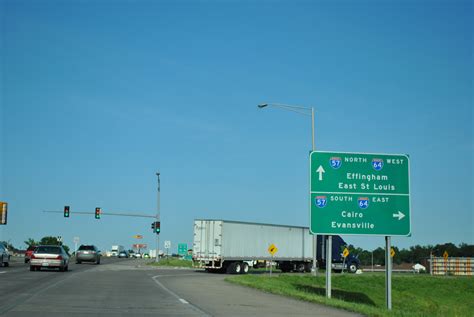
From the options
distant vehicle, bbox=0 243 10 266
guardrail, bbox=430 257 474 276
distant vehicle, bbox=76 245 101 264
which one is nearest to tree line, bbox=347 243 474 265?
guardrail, bbox=430 257 474 276

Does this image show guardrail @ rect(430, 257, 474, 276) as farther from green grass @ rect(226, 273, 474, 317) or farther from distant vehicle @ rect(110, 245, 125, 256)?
distant vehicle @ rect(110, 245, 125, 256)

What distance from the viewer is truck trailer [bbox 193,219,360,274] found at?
46.3 metres

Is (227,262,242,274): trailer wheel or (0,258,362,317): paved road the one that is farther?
(227,262,242,274): trailer wheel

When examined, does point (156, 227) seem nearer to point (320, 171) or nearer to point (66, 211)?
point (66, 211)

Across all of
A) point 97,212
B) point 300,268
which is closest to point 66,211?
point 97,212

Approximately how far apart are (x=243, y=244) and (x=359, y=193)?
24.7 metres

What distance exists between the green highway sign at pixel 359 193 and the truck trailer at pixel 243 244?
2080 centimetres

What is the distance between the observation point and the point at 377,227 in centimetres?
2344

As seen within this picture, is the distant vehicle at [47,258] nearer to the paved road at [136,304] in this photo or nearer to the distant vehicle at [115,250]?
the paved road at [136,304]

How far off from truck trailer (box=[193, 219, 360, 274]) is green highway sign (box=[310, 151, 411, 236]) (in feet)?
68.2

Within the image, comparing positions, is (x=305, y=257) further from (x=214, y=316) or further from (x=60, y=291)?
(x=214, y=316)

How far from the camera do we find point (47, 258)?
123 feet

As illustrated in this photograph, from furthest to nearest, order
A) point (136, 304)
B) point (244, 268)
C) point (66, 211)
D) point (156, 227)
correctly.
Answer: point (66, 211) → point (156, 227) → point (244, 268) → point (136, 304)

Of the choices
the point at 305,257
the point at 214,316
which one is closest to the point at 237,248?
the point at 305,257
